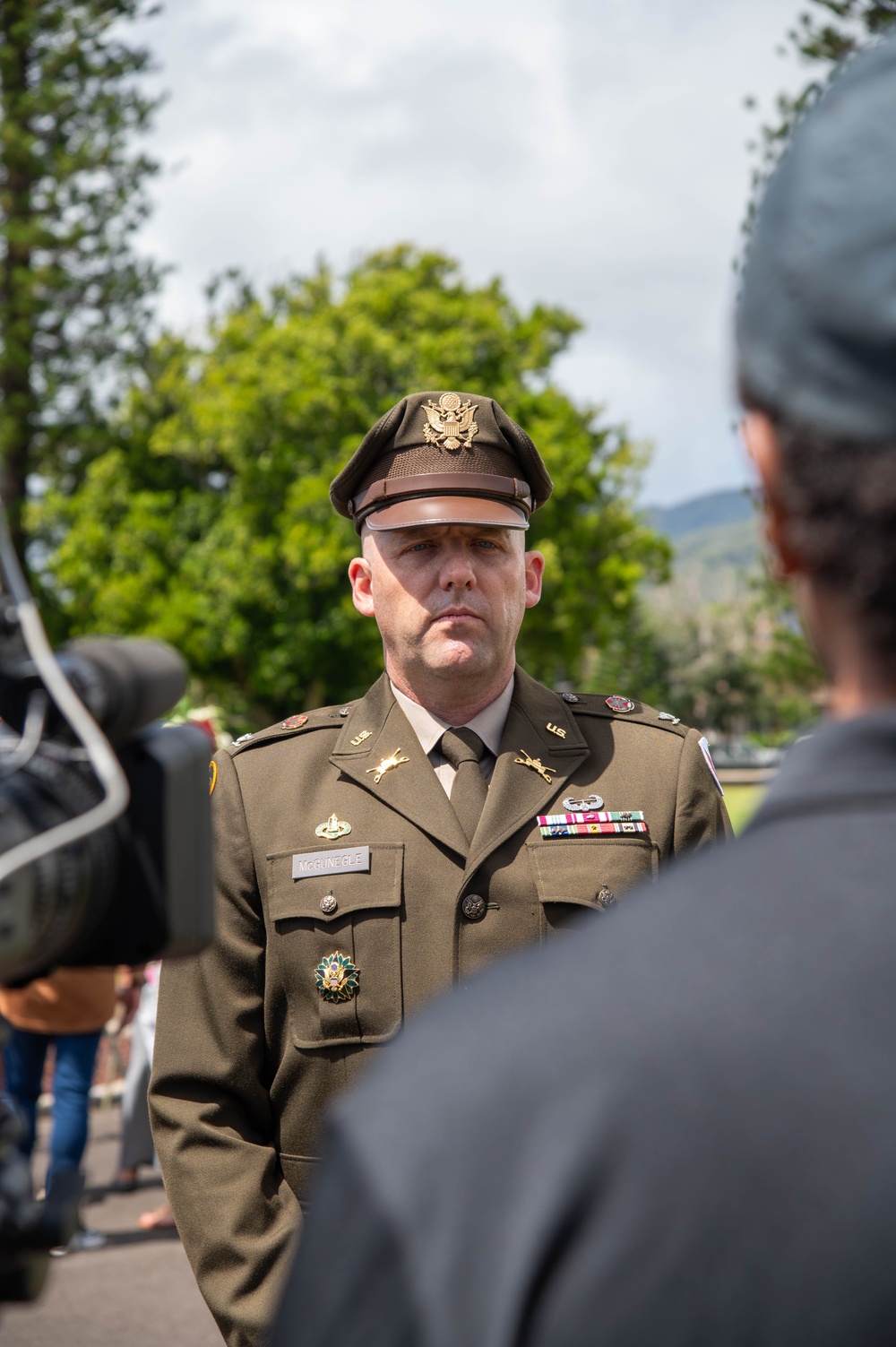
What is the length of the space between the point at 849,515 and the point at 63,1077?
208 inches

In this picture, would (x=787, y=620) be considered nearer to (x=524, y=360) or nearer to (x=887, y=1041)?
(x=524, y=360)

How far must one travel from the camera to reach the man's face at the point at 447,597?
107 inches

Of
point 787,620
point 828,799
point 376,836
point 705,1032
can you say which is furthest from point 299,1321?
point 787,620

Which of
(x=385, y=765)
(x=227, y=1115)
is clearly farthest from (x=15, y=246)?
(x=227, y=1115)

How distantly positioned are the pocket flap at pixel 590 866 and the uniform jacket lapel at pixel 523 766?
0.08 metres

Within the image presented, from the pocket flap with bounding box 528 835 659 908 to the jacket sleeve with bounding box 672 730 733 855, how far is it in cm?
8

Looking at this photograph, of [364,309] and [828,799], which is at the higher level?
[364,309]

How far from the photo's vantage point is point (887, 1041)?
2.50 feet

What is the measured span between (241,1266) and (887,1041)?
182cm

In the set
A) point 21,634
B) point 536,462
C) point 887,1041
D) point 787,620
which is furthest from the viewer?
point 787,620

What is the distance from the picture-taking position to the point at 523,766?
Answer: 8.89 feet

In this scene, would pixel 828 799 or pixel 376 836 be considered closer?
pixel 828 799

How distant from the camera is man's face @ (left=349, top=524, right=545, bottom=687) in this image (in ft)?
8.90

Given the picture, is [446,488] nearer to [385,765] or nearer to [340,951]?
[385,765]
